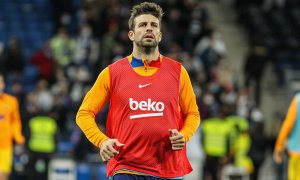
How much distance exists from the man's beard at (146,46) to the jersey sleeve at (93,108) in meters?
0.35

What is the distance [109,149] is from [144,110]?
48 cm

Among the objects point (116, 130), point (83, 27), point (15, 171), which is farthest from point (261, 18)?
point (116, 130)

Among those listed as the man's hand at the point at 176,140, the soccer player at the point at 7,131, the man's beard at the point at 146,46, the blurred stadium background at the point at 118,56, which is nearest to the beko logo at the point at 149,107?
the man's hand at the point at 176,140

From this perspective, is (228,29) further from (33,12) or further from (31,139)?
(31,139)

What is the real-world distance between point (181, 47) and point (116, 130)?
1359 cm

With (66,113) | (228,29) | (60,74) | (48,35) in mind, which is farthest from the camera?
(228,29)

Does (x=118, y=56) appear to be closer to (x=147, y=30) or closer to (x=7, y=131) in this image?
(x=7, y=131)

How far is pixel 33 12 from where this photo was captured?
23016 millimetres

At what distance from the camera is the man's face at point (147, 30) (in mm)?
7066

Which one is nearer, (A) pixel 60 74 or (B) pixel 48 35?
(A) pixel 60 74

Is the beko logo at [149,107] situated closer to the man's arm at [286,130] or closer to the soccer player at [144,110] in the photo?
the soccer player at [144,110]

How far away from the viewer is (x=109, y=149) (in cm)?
676

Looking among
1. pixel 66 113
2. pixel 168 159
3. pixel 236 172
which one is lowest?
pixel 236 172

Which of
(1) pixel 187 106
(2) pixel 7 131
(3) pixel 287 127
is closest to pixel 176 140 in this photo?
(1) pixel 187 106
